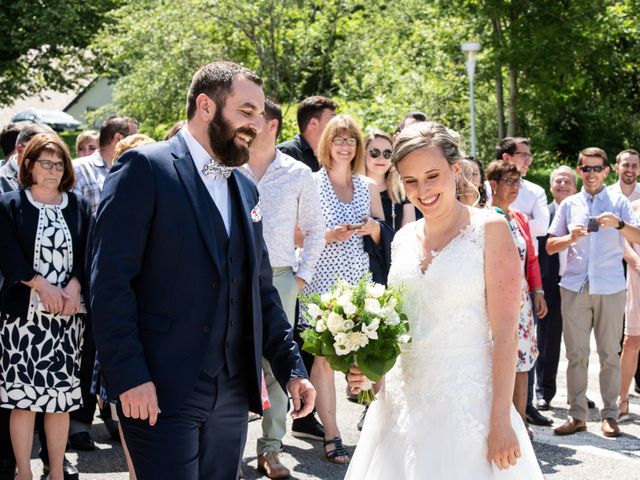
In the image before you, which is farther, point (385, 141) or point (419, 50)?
point (419, 50)

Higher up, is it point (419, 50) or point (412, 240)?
point (419, 50)

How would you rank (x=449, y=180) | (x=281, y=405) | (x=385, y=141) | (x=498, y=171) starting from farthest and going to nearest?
(x=385, y=141), (x=498, y=171), (x=281, y=405), (x=449, y=180)

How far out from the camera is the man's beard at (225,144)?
13.3ft

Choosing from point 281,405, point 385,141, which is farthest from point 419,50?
point 281,405

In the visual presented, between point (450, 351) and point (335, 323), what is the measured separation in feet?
1.81

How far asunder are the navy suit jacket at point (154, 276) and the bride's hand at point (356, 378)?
71 cm

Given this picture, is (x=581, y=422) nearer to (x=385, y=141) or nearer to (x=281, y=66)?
(x=385, y=141)

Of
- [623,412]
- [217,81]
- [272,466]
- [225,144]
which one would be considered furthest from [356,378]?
[623,412]

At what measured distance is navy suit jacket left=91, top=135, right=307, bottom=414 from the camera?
3.72 metres

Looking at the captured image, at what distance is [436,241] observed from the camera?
457cm

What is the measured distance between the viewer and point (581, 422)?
8375mm

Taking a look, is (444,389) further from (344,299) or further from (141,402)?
(141,402)

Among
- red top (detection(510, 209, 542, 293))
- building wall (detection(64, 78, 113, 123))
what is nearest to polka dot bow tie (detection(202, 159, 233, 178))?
red top (detection(510, 209, 542, 293))

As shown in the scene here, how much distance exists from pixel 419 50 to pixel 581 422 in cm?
2289
